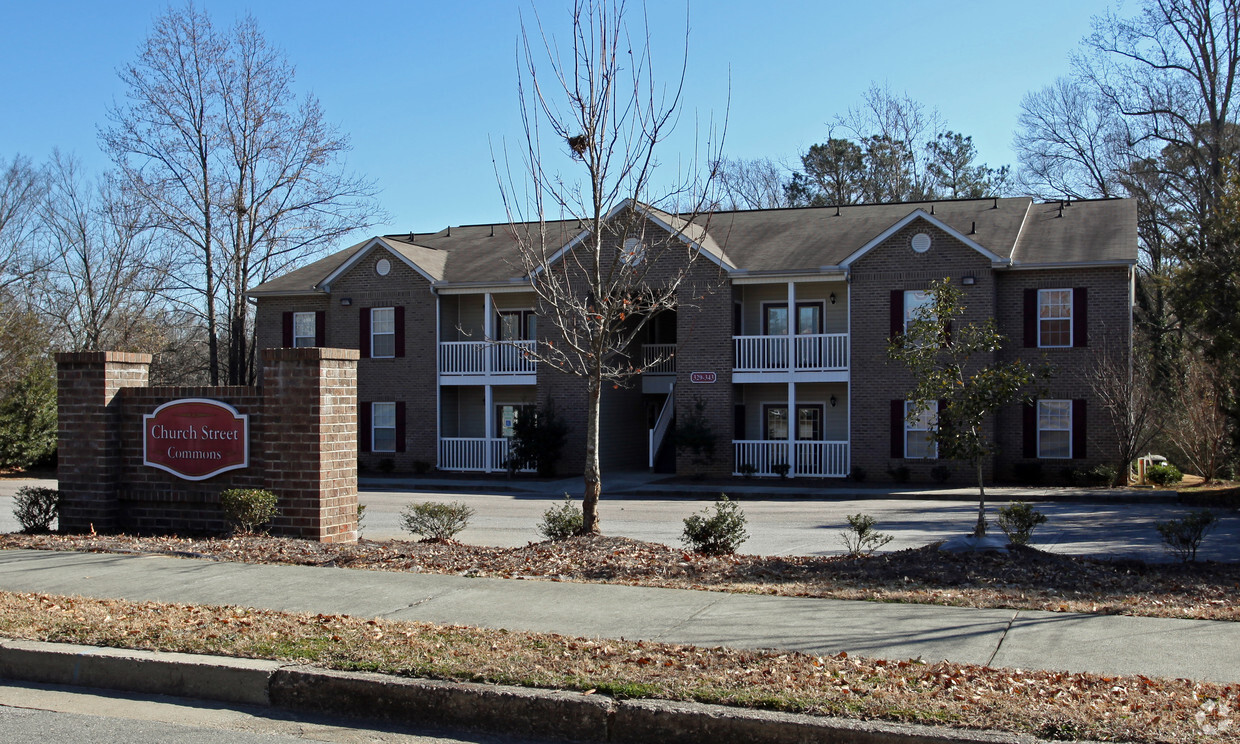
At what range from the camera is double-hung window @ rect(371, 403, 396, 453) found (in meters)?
31.5

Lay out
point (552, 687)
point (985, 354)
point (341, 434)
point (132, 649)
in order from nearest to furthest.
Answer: point (552, 687) < point (132, 649) < point (341, 434) < point (985, 354)

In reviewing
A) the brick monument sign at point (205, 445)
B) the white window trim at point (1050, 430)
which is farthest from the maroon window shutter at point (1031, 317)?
the brick monument sign at point (205, 445)

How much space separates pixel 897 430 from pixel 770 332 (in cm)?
493

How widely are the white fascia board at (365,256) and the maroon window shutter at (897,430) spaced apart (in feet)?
44.8

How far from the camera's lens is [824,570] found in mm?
9680

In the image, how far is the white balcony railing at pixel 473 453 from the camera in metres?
30.2

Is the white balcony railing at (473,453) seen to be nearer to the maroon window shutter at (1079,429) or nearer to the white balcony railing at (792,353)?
the white balcony railing at (792,353)

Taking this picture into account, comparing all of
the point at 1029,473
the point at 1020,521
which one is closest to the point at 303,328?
the point at 1029,473

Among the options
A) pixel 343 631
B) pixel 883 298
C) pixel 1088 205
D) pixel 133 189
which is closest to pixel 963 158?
pixel 1088 205

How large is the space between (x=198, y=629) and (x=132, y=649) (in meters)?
0.48

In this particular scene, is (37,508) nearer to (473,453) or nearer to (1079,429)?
(473,453)

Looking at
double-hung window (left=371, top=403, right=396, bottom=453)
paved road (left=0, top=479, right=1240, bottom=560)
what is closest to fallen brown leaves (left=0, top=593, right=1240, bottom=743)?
paved road (left=0, top=479, right=1240, bottom=560)

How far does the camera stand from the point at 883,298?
2672 cm

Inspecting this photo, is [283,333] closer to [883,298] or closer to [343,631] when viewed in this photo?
[883,298]
